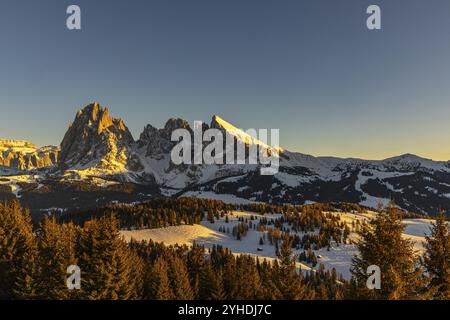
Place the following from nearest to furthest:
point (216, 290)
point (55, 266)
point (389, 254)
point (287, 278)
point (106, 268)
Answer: point (389, 254) < point (287, 278) < point (106, 268) < point (55, 266) < point (216, 290)

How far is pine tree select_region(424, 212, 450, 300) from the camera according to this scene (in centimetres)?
3412

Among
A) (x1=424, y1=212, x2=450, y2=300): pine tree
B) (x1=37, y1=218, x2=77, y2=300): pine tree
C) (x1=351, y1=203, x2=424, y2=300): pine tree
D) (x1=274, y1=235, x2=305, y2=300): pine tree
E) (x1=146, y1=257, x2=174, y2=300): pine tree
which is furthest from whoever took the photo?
(x1=146, y1=257, x2=174, y2=300): pine tree

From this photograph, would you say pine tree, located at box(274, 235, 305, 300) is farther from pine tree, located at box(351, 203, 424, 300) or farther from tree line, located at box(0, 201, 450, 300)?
pine tree, located at box(351, 203, 424, 300)

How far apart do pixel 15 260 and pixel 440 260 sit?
214 ft

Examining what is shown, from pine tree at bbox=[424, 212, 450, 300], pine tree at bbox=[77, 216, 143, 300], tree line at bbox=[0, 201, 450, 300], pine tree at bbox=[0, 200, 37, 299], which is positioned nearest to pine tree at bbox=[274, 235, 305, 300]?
tree line at bbox=[0, 201, 450, 300]

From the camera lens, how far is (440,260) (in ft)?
115

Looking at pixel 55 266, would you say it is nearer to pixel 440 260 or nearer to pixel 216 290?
pixel 216 290

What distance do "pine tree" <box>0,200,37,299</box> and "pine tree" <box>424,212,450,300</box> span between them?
53.9 meters

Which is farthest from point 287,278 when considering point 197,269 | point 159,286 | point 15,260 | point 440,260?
point 15,260

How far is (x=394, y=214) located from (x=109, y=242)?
109ft
